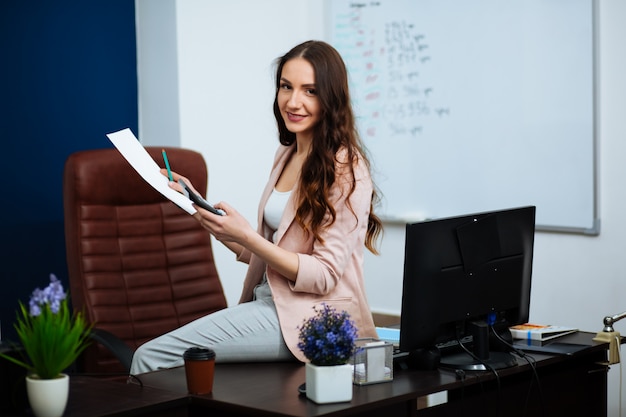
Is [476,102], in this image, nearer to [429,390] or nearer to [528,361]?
[528,361]

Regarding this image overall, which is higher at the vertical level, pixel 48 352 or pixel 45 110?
pixel 45 110

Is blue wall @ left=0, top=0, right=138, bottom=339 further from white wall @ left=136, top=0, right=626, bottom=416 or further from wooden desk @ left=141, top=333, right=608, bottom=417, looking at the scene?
wooden desk @ left=141, top=333, right=608, bottom=417

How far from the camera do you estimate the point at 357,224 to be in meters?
2.51

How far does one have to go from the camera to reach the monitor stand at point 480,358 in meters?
2.32

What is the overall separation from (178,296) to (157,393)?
1390 millimetres

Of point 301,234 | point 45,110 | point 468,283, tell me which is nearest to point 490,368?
point 468,283

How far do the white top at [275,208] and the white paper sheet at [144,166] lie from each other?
293 mm

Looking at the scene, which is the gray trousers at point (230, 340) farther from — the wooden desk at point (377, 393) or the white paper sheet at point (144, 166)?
the white paper sheet at point (144, 166)

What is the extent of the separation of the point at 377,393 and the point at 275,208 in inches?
28.4

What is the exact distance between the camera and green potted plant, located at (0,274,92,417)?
183 cm

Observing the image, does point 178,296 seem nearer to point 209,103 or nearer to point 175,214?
point 175,214

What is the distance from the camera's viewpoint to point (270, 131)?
4539mm

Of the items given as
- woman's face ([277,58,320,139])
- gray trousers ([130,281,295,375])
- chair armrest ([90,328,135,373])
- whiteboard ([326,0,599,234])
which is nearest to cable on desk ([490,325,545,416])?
gray trousers ([130,281,295,375])

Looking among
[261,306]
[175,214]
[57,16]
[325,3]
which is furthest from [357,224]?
[325,3]
